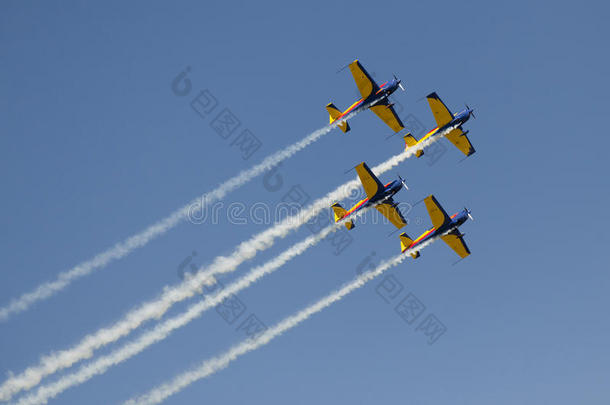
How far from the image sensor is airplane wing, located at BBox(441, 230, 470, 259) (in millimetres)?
82706

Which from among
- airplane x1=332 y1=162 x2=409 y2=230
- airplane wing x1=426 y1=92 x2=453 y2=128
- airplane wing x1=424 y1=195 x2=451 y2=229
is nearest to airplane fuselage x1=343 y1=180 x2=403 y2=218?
airplane x1=332 y1=162 x2=409 y2=230

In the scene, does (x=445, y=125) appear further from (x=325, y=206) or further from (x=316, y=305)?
(x=316, y=305)

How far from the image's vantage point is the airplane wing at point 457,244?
82706 millimetres

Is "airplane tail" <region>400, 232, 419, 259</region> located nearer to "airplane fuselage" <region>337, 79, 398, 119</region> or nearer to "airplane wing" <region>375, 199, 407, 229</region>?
"airplane wing" <region>375, 199, 407, 229</region>

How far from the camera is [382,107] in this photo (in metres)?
87.4

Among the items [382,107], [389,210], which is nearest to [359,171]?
[389,210]

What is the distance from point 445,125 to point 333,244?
16505 mm

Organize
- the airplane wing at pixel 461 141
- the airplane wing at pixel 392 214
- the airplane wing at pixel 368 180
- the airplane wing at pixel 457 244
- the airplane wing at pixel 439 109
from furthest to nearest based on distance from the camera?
the airplane wing at pixel 461 141
the airplane wing at pixel 439 109
the airplane wing at pixel 457 244
the airplane wing at pixel 392 214
the airplane wing at pixel 368 180

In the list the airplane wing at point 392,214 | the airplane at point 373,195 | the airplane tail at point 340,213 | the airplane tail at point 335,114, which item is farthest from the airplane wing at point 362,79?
the airplane tail at point 340,213

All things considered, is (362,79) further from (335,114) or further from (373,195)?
(373,195)

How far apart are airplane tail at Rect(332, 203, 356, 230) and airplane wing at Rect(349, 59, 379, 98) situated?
11.2 metres

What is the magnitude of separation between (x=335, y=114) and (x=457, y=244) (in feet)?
55.1

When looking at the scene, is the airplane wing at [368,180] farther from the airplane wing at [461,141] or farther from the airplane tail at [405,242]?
the airplane wing at [461,141]

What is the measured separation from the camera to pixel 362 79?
83.2m
